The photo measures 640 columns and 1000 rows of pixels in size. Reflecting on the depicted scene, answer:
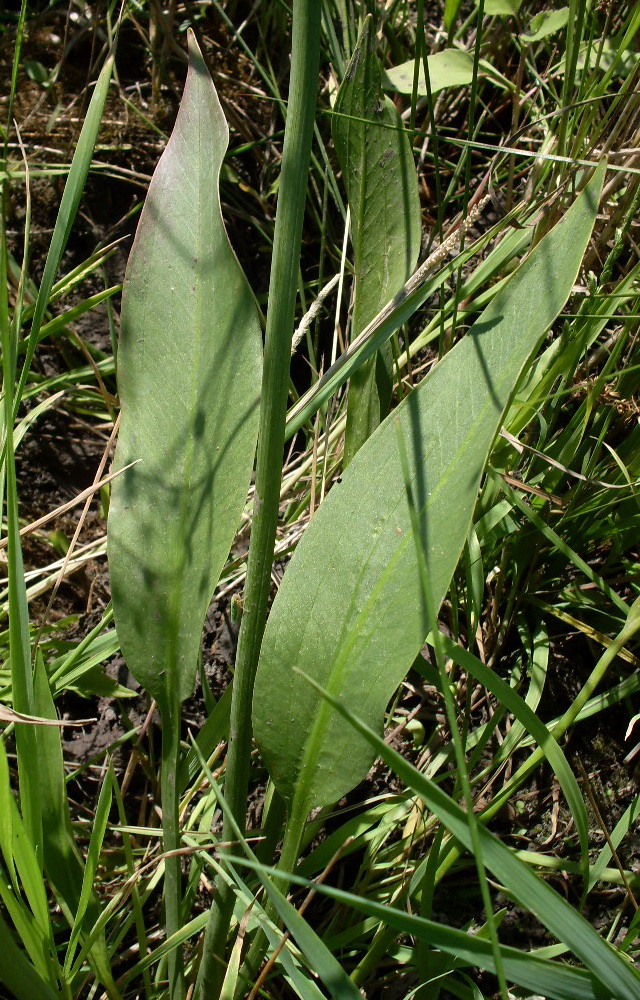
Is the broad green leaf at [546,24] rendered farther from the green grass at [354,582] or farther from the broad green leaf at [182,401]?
the broad green leaf at [182,401]

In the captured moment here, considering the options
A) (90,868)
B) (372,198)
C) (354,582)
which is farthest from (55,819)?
(372,198)

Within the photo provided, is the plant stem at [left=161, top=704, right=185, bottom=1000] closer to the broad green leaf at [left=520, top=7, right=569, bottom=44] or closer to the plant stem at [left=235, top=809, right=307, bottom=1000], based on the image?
the plant stem at [left=235, top=809, right=307, bottom=1000]

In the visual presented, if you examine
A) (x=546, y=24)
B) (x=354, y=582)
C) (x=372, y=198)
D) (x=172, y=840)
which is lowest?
(x=172, y=840)

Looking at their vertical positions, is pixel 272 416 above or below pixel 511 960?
above

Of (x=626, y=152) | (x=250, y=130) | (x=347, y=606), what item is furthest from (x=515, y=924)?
(x=250, y=130)

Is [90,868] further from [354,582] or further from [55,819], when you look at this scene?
[354,582]

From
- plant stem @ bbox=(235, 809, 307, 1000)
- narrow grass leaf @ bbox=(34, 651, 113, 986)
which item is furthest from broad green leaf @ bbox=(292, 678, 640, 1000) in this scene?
narrow grass leaf @ bbox=(34, 651, 113, 986)

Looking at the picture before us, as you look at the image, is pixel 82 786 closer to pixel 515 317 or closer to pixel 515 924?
pixel 515 924
